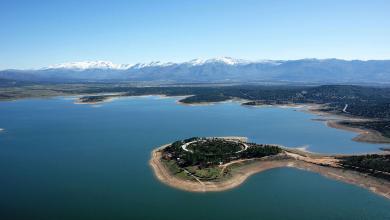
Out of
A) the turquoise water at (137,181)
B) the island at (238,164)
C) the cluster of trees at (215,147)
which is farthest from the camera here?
the cluster of trees at (215,147)

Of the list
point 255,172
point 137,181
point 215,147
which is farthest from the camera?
point 215,147

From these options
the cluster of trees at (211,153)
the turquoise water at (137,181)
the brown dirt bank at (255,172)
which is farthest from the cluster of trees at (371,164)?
the cluster of trees at (211,153)

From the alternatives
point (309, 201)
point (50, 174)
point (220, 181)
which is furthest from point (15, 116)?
point (309, 201)

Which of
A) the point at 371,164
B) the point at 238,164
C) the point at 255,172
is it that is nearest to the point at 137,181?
the point at 238,164

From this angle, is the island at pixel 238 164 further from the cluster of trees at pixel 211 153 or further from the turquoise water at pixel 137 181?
the turquoise water at pixel 137 181

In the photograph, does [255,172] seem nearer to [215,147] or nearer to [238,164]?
[238,164]

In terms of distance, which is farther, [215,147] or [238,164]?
[215,147]

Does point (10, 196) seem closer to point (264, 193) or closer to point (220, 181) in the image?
point (220, 181)
